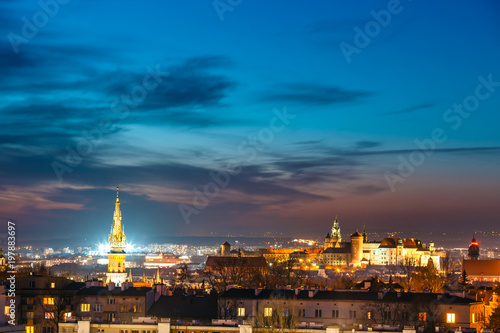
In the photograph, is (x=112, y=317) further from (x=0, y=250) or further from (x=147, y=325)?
(x=0, y=250)

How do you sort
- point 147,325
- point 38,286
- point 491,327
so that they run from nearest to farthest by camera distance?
point 147,325
point 491,327
point 38,286

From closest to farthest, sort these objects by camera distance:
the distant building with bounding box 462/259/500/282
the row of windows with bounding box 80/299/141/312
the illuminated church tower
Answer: the row of windows with bounding box 80/299/141/312, the illuminated church tower, the distant building with bounding box 462/259/500/282

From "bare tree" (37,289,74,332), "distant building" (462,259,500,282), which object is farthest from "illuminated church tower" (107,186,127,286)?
"distant building" (462,259,500,282)

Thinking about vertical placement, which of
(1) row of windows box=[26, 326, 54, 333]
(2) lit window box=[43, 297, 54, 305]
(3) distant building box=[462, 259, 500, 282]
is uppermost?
(3) distant building box=[462, 259, 500, 282]

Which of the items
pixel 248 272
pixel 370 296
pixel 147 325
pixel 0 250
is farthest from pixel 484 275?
pixel 147 325

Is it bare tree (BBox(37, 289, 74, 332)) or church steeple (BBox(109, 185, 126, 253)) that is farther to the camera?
church steeple (BBox(109, 185, 126, 253))

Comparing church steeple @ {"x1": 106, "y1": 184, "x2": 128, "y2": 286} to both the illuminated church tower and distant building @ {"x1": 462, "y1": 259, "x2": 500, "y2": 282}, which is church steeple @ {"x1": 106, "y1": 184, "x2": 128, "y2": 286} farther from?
distant building @ {"x1": 462, "y1": 259, "x2": 500, "y2": 282}

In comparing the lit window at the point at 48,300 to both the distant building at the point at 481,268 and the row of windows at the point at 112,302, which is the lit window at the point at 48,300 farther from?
the distant building at the point at 481,268

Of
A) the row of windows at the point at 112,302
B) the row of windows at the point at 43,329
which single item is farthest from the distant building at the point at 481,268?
the row of windows at the point at 43,329

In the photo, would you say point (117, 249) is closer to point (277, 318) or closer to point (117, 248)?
point (117, 248)

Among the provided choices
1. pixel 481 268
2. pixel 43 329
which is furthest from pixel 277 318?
pixel 481 268

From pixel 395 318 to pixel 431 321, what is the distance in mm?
4079

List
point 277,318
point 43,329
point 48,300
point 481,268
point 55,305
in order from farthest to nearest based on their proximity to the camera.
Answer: point 481,268 < point 48,300 < point 55,305 < point 43,329 < point 277,318

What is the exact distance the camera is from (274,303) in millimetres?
60031
